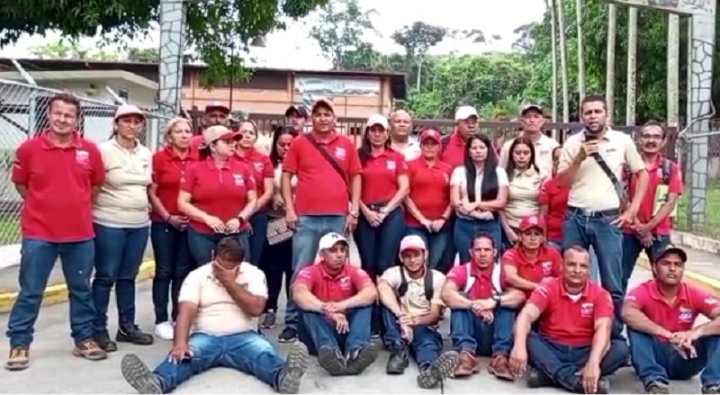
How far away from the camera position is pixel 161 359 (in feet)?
19.9

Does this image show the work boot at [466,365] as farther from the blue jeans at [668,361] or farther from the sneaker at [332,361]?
the blue jeans at [668,361]

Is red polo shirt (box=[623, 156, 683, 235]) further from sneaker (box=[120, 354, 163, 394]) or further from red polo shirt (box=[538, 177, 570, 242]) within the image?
sneaker (box=[120, 354, 163, 394])

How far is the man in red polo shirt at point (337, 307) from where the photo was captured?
5.70 metres

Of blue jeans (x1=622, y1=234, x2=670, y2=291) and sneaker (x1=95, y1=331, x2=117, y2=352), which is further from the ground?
blue jeans (x1=622, y1=234, x2=670, y2=291)

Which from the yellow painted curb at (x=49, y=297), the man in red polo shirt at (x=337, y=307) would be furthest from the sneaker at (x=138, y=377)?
the yellow painted curb at (x=49, y=297)

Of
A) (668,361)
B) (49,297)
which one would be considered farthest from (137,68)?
(668,361)

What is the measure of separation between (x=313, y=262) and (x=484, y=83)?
48.5 metres

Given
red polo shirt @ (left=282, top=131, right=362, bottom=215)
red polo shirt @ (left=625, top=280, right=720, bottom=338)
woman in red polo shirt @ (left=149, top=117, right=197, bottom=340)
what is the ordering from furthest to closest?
1. woman in red polo shirt @ (left=149, top=117, right=197, bottom=340)
2. red polo shirt @ (left=282, top=131, right=362, bottom=215)
3. red polo shirt @ (left=625, top=280, right=720, bottom=338)

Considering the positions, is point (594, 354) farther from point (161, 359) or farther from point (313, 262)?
point (161, 359)

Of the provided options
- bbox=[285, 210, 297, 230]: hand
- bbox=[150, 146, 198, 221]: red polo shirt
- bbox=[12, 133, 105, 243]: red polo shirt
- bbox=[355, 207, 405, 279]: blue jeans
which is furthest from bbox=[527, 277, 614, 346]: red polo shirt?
bbox=[12, 133, 105, 243]: red polo shirt

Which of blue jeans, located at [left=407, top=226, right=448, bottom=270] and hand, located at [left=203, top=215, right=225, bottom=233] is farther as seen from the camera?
blue jeans, located at [left=407, top=226, right=448, bottom=270]

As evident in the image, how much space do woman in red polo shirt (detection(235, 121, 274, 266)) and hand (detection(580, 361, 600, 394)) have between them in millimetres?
2855

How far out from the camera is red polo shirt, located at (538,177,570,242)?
6414 mm

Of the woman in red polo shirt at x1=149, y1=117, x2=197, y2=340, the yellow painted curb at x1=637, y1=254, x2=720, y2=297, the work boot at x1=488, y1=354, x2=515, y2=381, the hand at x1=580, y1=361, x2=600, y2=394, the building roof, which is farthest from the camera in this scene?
the building roof
